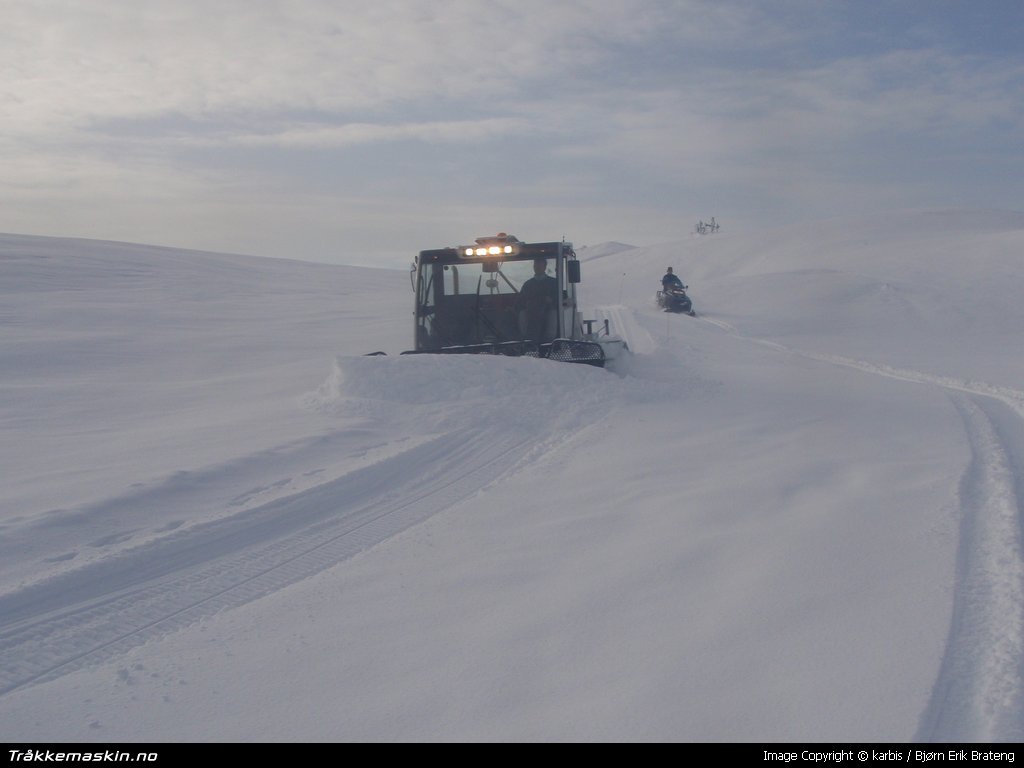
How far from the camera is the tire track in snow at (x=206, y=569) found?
171 inches

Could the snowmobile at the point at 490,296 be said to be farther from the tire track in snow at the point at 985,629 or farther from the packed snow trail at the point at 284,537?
the tire track in snow at the point at 985,629

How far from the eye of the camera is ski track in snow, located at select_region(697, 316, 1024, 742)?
3.30 meters

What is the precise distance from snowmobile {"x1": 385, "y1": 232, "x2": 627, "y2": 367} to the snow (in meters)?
1.59

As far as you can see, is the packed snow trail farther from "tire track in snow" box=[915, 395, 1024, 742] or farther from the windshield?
"tire track in snow" box=[915, 395, 1024, 742]

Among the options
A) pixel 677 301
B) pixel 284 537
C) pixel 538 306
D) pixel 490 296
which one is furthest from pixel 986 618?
pixel 677 301

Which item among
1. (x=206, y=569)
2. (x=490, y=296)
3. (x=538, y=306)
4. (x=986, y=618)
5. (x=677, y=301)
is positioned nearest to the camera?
(x=986, y=618)

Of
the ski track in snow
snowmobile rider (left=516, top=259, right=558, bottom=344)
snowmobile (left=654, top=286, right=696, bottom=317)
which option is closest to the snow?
the ski track in snow

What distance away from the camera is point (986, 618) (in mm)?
4121

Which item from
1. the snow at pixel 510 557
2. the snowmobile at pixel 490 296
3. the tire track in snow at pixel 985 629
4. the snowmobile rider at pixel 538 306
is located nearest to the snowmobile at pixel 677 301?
the snow at pixel 510 557

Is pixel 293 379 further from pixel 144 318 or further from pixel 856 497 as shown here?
pixel 144 318

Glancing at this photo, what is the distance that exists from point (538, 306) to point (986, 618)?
9.56 meters

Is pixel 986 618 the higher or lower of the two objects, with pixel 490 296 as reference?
lower

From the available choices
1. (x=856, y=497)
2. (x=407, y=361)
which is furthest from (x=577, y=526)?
(x=407, y=361)

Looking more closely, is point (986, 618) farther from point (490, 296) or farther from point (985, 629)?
point (490, 296)
